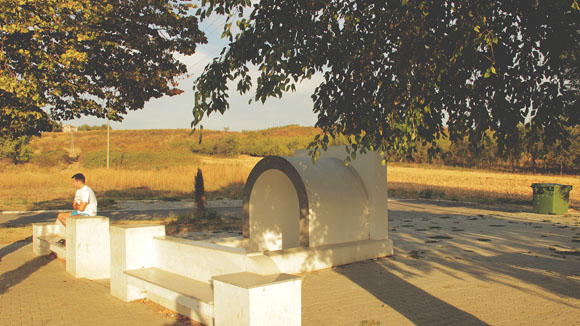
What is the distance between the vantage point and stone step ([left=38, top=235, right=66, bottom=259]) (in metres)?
9.06

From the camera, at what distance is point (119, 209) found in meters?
20.8

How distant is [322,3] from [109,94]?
758 cm

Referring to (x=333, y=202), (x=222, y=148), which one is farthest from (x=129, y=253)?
(x=222, y=148)

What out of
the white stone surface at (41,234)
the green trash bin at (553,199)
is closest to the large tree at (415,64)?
the white stone surface at (41,234)

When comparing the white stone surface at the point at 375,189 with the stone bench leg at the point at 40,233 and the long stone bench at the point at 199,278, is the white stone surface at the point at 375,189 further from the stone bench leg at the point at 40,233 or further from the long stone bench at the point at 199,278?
the stone bench leg at the point at 40,233

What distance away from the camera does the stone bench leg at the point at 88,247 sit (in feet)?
25.5

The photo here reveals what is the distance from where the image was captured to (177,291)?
5375mm

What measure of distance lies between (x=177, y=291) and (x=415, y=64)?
12.3ft

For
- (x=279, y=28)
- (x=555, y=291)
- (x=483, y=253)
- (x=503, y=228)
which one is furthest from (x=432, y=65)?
(x=503, y=228)

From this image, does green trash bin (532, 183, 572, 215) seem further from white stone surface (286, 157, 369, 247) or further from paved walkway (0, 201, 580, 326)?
white stone surface (286, 157, 369, 247)

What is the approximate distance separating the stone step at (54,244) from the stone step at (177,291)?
3.45 metres

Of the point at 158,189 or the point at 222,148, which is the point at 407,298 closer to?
the point at 158,189

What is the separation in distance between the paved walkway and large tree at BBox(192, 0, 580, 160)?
6.68ft

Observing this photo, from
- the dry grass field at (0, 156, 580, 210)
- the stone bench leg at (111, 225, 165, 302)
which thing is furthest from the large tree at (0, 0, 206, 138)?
the dry grass field at (0, 156, 580, 210)
